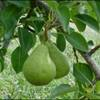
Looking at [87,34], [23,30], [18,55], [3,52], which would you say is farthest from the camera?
[87,34]

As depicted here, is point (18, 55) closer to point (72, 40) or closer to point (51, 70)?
point (72, 40)

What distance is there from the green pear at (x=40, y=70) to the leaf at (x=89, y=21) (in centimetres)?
13

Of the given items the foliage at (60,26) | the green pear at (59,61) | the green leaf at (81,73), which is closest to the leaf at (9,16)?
the foliage at (60,26)

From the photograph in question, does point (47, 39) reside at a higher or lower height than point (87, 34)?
higher

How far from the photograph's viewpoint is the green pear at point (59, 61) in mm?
1071

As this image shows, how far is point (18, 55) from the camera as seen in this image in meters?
1.38

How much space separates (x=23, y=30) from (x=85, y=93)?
268 millimetres

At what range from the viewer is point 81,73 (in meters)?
1.24

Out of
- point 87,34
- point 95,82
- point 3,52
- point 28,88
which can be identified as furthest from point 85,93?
point 87,34

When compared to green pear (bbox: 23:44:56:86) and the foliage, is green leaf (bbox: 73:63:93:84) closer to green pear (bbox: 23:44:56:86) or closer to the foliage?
the foliage

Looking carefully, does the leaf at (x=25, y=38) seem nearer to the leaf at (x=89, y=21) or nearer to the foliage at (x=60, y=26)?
the foliage at (x=60, y=26)

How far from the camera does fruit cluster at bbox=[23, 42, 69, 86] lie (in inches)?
38.9

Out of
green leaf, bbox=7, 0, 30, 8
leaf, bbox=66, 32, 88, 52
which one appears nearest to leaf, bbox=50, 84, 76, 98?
leaf, bbox=66, 32, 88, 52

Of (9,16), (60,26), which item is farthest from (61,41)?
(9,16)
